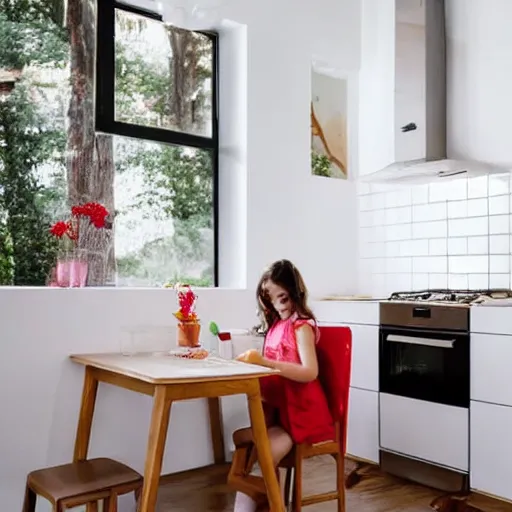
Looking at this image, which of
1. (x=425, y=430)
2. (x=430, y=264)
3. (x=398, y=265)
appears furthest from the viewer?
(x=398, y=265)

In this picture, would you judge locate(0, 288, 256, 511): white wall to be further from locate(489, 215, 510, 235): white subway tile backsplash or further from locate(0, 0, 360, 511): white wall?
locate(489, 215, 510, 235): white subway tile backsplash

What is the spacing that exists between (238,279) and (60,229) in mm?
1038

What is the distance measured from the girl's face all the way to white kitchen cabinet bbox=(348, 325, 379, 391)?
871mm

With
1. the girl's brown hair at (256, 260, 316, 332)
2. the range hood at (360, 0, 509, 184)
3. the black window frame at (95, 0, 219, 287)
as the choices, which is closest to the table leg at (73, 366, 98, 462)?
the girl's brown hair at (256, 260, 316, 332)

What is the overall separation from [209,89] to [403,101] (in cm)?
109

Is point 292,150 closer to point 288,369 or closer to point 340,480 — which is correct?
point 288,369

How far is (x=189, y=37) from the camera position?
145 inches

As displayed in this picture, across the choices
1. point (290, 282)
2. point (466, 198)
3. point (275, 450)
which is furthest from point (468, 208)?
point (275, 450)

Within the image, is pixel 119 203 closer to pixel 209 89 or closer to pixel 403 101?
pixel 209 89

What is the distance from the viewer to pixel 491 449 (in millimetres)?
2889

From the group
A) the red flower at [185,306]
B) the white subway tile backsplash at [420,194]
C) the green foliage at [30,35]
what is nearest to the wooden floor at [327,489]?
the red flower at [185,306]

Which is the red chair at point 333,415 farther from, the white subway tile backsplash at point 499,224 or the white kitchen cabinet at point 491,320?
the white subway tile backsplash at point 499,224

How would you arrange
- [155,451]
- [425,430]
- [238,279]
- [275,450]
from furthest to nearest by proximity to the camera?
[238,279]
[425,430]
[275,450]
[155,451]

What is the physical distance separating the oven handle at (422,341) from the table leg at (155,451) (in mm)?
1445
